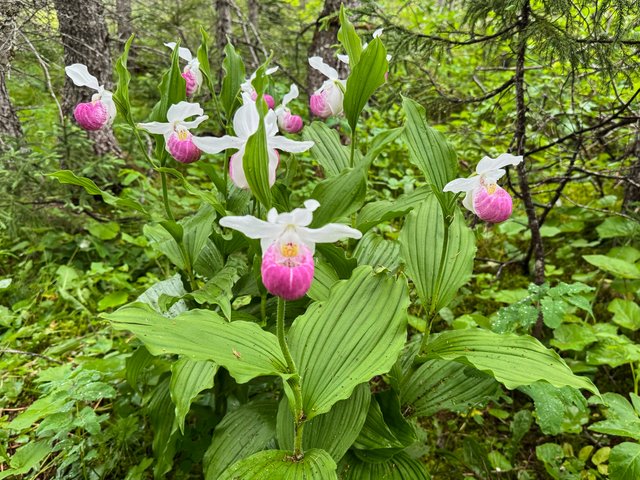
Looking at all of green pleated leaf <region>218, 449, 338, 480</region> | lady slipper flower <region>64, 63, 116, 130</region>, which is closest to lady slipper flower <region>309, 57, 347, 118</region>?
lady slipper flower <region>64, 63, 116, 130</region>

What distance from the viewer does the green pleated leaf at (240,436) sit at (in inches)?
60.2

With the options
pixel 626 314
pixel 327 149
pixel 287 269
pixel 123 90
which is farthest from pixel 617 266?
pixel 123 90

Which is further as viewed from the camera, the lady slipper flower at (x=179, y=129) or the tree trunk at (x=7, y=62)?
the tree trunk at (x=7, y=62)

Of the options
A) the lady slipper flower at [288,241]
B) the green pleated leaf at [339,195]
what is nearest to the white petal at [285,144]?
the green pleated leaf at [339,195]

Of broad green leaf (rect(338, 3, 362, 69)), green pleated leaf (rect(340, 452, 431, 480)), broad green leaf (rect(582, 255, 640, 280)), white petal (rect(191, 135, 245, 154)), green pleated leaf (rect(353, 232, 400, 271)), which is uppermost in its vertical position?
broad green leaf (rect(338, 3, 362, 69))

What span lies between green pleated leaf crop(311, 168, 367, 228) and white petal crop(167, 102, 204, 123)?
2.09 ft

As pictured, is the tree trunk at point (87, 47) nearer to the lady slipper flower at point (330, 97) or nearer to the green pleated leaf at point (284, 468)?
the lady slipper flower at point (330, 97)

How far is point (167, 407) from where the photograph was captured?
176 centimetres

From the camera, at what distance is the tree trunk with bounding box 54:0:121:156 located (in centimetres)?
325

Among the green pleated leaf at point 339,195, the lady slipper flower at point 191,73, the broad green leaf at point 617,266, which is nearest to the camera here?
the green pleated leaf at point 339,195

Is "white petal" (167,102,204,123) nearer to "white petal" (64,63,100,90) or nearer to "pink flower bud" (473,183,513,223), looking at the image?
"white petal" (64,63,100,90)

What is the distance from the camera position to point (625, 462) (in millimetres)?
1410

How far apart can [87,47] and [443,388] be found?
3328 millimetres

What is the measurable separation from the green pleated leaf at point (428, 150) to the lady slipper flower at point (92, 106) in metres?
1.24
